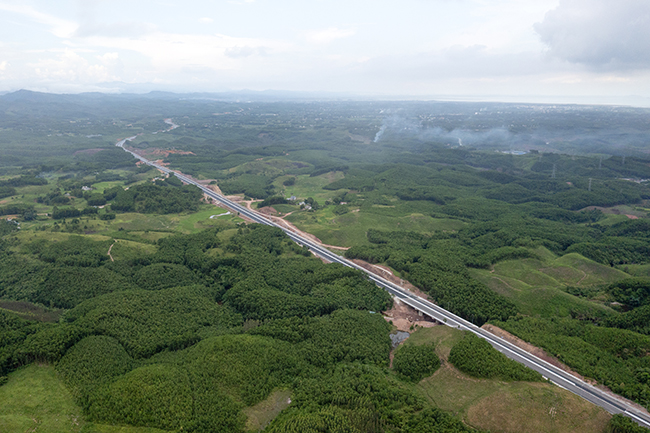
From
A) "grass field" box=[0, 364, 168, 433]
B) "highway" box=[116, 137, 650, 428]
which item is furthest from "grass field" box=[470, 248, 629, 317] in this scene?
"grass field" box=[0, 364, 168, 433]

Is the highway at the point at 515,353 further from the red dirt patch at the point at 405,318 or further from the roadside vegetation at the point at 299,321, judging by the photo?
the roadside vegetation at the point at 299,321

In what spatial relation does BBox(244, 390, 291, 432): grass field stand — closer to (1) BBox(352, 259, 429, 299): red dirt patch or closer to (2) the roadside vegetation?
(2) the roadside vegetation

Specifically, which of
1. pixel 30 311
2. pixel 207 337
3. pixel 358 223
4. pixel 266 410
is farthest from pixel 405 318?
pixel 30 311

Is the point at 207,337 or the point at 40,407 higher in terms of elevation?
the point at 207,337

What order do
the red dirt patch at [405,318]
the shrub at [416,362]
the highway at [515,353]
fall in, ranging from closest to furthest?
the highway at [515,353] → the shrub at [416,362] → the red dirt patch at [405,318]

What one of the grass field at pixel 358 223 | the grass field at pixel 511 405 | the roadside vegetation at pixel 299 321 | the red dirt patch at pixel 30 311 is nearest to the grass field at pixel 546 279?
the roadside vegetation at pixel 299 321

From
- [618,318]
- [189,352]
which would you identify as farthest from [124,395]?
[618,318]

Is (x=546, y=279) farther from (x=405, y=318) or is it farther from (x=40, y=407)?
(x=40, y=407)
